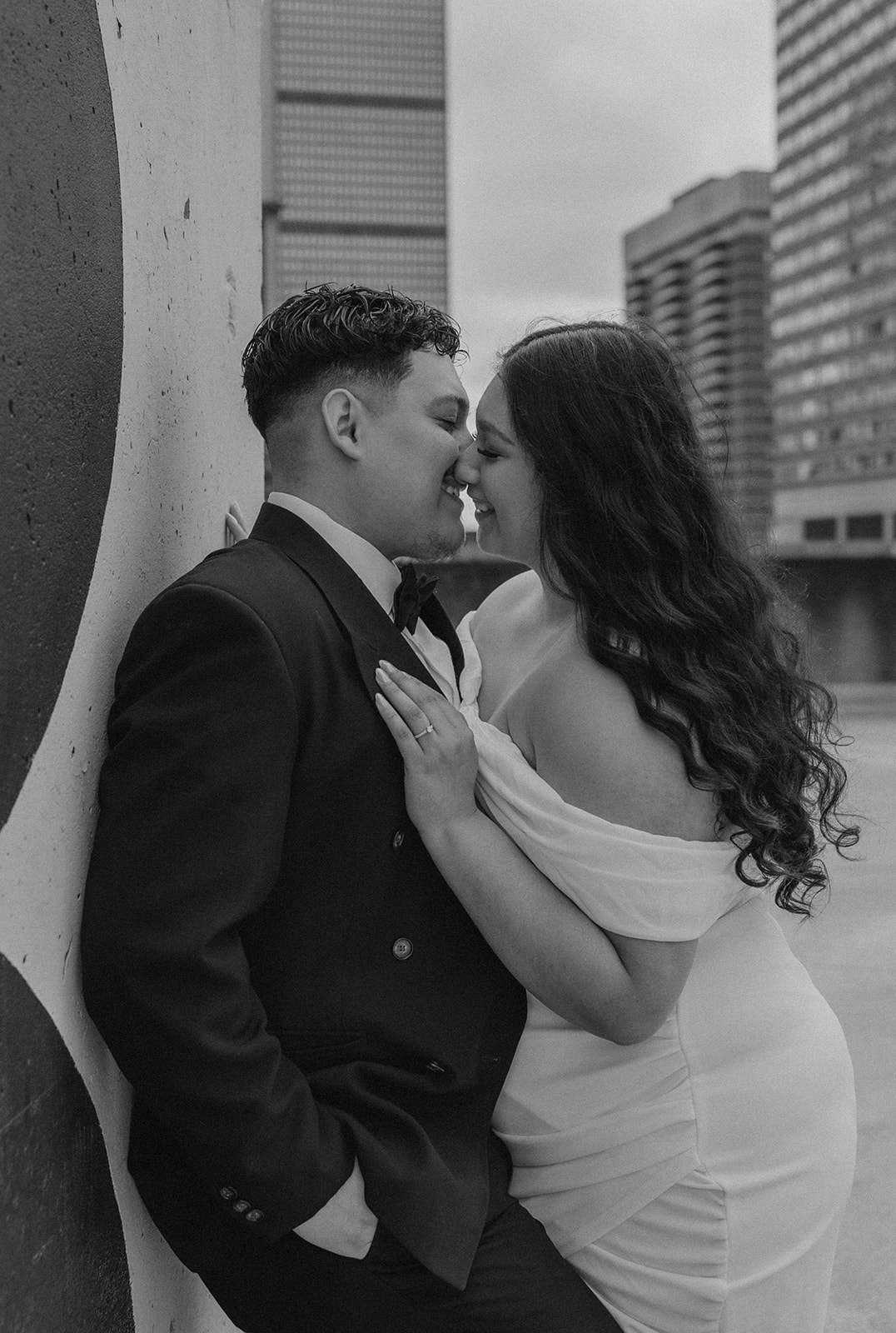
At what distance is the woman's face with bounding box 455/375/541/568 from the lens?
→ 1.82 m

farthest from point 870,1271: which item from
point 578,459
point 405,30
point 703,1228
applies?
point 405,30

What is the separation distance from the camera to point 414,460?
73.1 inches

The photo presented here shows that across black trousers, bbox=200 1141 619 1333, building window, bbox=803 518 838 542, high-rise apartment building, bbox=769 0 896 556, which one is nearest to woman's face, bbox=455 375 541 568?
black trousers, bbox=200 1141 619 1333

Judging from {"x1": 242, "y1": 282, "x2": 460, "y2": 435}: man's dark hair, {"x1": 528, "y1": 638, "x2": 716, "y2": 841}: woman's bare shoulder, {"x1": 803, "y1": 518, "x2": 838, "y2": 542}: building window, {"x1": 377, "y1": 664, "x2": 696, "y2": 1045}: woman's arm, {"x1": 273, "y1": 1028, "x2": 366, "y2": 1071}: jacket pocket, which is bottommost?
{"x1": 273, "y1": 1028, "x2": 366, "y2": 1071}: jacket pocket

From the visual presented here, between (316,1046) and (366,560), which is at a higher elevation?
(366,560)

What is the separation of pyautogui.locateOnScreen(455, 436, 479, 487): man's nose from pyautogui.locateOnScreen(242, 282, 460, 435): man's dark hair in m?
0.15

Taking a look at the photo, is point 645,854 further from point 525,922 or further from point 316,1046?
point 316,1046

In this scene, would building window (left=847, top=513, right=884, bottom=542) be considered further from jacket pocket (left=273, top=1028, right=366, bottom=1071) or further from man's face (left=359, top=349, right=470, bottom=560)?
jacket pocket (left=273, top=1028, right=366, bottom=1071)

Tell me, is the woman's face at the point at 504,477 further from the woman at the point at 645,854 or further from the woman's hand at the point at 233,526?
the woman's hand at the point at 233,526

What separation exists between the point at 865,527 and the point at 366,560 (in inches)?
2428

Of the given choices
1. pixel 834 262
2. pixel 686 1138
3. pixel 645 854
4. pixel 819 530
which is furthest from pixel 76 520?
pixel 834 262

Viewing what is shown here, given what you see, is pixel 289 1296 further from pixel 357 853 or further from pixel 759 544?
pixel 759 544

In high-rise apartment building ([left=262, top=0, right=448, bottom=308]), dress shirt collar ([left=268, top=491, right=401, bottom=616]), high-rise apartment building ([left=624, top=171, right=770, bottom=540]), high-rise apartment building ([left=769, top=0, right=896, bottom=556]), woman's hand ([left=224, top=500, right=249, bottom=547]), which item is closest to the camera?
dress shirt collar ([left=268, top=491, right=401, bottom=616])

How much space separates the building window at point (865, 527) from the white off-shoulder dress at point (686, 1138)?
5765 centimetres
